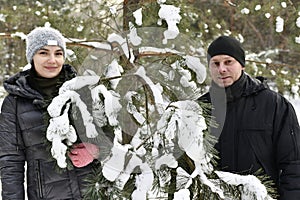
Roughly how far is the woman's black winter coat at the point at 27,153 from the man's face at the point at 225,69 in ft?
1.92

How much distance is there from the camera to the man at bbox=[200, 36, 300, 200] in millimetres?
1930

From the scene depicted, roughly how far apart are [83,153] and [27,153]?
0.42 m

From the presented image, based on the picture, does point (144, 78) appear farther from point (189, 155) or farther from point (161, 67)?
point (189, 155)

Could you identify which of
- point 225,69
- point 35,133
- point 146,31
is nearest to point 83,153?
point 35,133

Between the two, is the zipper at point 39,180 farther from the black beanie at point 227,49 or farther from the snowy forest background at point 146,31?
the black beanie at point 227,49

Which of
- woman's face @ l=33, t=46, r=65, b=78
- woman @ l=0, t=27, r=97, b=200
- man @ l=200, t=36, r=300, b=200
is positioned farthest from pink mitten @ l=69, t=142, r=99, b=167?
man @ l=200, t=36, r=300, b=200

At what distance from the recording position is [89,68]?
5.27 ft

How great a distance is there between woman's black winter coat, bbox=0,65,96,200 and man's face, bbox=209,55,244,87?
58 cm

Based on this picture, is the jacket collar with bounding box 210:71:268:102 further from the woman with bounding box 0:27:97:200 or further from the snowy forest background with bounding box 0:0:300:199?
the woman with bounding box 0:27:97:200

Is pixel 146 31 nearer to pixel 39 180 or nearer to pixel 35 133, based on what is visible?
pixel 35 133

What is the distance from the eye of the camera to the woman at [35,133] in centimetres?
200

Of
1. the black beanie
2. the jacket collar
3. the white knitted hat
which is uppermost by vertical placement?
the white knitted hat

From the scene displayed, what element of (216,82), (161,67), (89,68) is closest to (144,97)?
(161,67)

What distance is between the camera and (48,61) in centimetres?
201
